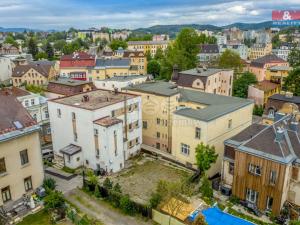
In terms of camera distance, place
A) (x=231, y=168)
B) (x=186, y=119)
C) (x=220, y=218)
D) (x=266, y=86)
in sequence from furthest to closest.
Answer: (x=266, y=86), (x=186, y=119), (x=231, y=168), (x=220, y=218)

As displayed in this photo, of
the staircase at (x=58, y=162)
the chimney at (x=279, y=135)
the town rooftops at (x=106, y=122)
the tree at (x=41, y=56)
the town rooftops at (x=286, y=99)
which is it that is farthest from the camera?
the tree at (x=41, y=56)

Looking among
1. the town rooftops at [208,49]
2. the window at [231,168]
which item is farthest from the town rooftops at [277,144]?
the town rooftops at [208,49]

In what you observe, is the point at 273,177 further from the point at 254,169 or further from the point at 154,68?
the point at 154,68

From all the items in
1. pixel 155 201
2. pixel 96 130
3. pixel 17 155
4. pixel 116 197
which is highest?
pixel 96 130

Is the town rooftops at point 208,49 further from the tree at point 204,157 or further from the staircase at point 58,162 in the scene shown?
the tree at point 204,157

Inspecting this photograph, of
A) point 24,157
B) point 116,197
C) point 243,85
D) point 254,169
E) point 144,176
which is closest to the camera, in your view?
point 254,169

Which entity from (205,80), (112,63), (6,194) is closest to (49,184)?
(6,194)

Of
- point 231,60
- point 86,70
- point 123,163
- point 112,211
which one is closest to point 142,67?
point 86,70
